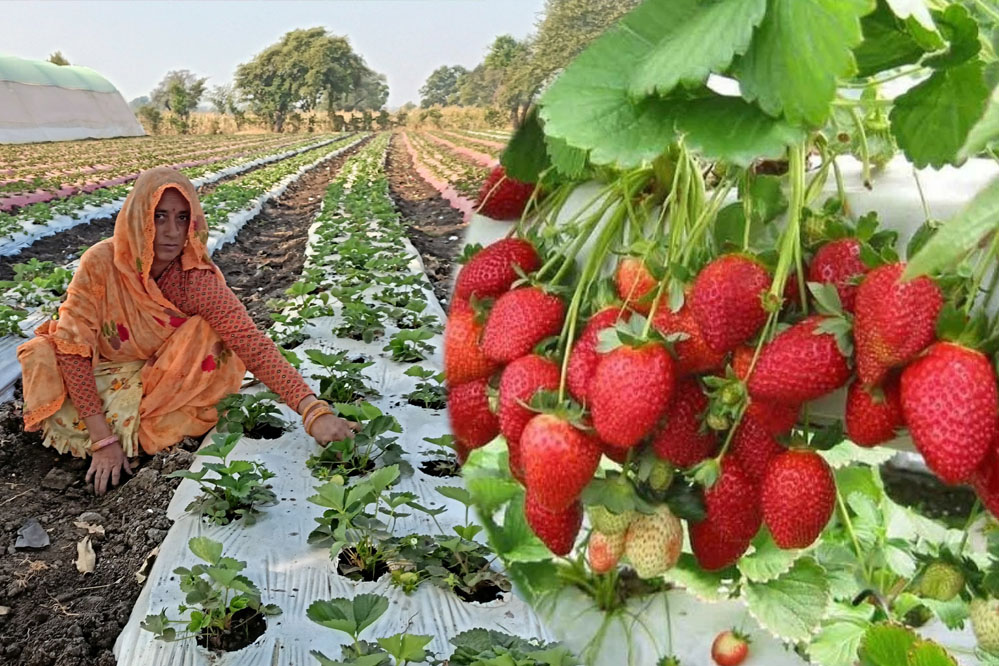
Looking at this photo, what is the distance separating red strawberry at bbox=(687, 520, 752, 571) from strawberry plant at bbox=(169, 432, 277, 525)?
1775 millimetres

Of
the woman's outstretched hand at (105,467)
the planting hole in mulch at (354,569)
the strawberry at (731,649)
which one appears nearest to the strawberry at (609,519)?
the strawberry at (731,649)

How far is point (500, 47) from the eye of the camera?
53 cm

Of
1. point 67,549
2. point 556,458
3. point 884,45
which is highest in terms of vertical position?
point 884,45

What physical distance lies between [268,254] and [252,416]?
14.5 feet

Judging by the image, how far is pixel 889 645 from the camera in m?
0.82

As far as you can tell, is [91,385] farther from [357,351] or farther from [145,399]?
[357,351]

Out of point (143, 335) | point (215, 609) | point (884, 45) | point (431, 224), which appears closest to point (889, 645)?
point (884, 45)

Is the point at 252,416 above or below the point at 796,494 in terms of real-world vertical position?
below

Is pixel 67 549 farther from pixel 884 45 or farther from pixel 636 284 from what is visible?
pixel 884 45

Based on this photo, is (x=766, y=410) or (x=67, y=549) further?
(x=67, y=549)

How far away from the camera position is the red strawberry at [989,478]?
0.46 m

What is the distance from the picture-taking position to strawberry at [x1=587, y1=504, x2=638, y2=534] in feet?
1.97

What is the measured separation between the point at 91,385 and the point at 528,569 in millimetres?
2196

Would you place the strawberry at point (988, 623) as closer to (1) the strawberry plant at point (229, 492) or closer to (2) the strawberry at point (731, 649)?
(2) the strawberry at point (731, 649)
